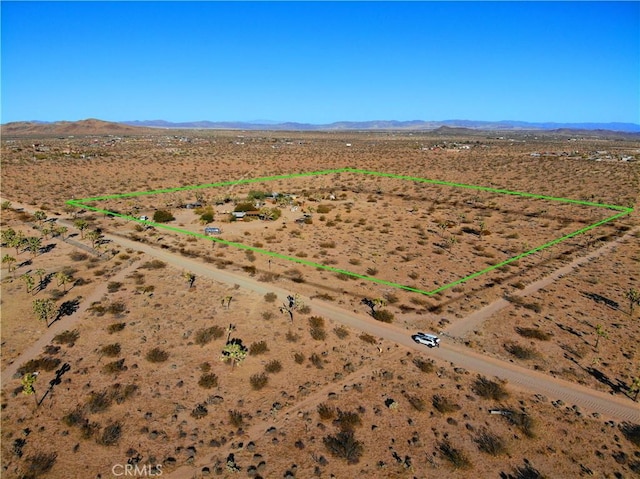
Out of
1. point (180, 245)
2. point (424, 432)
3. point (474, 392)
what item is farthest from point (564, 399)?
point (180, 245)

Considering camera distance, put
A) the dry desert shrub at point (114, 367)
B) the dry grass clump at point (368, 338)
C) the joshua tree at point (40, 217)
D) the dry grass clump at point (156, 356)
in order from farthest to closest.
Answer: the joshua tree at point (40, 217) → the dry grass clump at point (368, 338) → the dry grass clump at point (156, 356) → the dry desert shrub at point (114, 367)

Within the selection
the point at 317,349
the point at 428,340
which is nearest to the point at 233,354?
the point at 317,349

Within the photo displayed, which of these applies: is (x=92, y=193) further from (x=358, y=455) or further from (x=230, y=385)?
(x=358, y=455)

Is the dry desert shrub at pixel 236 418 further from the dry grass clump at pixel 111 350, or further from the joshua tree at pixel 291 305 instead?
the joshua tree at pixel 291 305

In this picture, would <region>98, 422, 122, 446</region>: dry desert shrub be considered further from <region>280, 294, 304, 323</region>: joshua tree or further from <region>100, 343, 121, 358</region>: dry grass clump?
<region>280, 294, 304, 323</region>: joshua tree

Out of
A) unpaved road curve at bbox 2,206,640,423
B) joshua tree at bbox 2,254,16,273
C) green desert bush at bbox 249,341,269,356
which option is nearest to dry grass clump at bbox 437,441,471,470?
unpaved road curve at bbox 2,206,640,423

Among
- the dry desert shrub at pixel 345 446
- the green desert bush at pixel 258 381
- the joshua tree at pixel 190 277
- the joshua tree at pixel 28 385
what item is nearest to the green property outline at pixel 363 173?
the joshua tree at pixel 190 277
